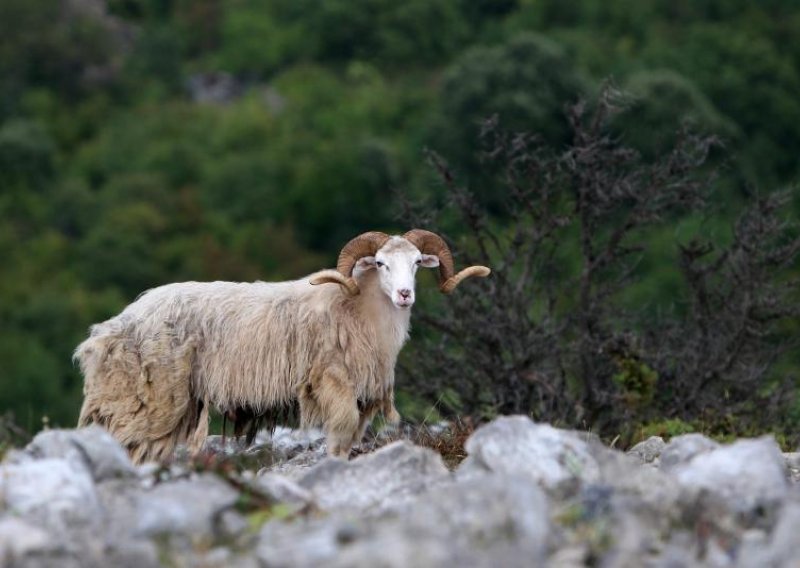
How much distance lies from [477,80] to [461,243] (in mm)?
71048

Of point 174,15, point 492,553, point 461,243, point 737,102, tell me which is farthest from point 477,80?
point 492,553

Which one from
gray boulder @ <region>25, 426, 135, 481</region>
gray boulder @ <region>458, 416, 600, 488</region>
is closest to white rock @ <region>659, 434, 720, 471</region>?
gray boulder @ <region>458, 416, 600, 488</region>

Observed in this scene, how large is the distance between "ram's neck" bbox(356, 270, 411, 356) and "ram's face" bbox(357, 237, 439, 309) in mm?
64

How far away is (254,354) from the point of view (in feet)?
49.4

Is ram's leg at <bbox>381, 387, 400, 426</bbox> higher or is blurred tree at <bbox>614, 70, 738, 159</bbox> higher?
ram's leg at <bbox>381, 387, 400, 426</bbox>

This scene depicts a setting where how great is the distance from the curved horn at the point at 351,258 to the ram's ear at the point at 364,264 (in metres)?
0.03

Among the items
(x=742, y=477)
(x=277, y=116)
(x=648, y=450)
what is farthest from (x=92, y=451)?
(x=277, y=116)

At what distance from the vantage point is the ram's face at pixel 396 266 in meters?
14.9

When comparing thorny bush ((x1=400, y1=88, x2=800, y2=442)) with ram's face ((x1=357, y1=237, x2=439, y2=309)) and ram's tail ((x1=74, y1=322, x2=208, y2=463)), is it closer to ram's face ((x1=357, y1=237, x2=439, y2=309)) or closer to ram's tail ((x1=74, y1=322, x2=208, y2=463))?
ram's face ((x1=357, y1=237, x2=439, y2=309))

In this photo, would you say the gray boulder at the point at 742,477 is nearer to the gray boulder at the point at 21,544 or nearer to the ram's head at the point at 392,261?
the gray boulder at the point at 21,544

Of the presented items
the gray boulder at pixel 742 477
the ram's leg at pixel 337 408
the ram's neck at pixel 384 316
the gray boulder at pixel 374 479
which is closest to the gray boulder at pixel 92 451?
the gray boulder at pixel 374 479

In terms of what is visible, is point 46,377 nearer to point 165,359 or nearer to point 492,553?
point 165,359

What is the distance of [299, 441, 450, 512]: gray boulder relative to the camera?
11156mm

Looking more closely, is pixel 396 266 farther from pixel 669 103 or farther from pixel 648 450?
pixel 669 103
